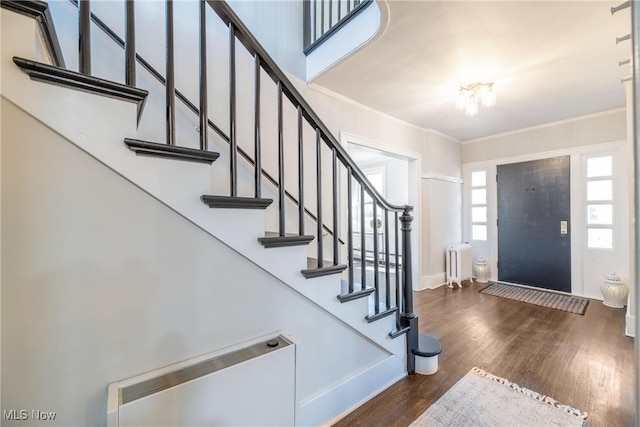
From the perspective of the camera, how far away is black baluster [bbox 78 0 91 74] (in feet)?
2.87

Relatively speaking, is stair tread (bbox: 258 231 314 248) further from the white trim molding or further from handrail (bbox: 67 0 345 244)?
the white trim molding

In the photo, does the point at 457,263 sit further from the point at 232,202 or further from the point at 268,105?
the point at 232,202

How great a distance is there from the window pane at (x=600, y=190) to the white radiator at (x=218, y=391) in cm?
471

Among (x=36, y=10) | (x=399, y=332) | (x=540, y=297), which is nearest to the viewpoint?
(x=36, y=10)

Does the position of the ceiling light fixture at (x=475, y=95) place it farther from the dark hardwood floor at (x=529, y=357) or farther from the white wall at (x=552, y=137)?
the dark hardwood floor at (x=529, y=357)

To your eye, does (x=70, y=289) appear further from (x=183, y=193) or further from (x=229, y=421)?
(x=229, y=421)

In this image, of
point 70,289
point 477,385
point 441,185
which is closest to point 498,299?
point 441,185

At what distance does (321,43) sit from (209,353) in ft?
8.75

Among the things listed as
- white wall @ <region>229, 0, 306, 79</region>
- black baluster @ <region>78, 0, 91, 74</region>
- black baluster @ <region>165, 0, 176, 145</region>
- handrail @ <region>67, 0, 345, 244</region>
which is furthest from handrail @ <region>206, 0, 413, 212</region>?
white wall @ <region>229, 0, 306, 79</region>

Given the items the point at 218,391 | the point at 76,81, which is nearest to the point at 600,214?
the point at 218,391

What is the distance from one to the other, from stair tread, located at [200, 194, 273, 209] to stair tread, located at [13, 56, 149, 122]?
0.43 meters

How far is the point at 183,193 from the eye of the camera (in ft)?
3.36

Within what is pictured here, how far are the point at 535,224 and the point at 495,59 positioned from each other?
3000 millimetres

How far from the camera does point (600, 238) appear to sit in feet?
11.6
